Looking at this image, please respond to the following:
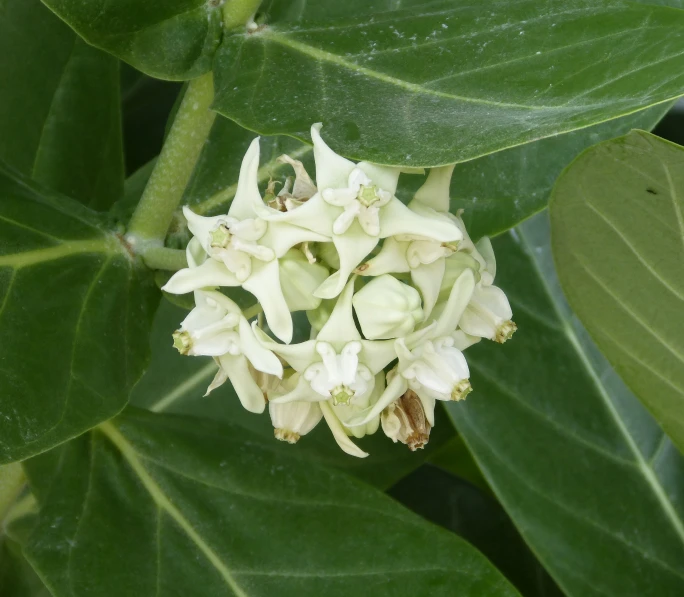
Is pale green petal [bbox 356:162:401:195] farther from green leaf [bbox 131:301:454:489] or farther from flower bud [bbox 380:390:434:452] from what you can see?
green leaf [bbox 131:301:454:489]

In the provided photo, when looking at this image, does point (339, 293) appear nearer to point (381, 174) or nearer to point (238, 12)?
point (381, 174)

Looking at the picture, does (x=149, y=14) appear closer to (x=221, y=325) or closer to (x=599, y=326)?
(x=221, y=325)

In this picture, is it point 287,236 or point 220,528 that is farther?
point 220,528

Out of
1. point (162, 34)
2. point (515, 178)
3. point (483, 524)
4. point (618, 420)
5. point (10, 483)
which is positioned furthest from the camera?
point (483, 524)

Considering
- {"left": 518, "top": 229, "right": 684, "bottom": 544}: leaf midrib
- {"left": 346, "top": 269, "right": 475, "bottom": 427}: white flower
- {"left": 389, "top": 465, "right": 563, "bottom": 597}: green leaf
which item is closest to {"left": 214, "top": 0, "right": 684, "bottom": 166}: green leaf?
{"left": 346, "top": 269, "right": 475, "bottom": 427}: white flower

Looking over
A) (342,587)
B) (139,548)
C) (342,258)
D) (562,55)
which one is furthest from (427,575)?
(562,55)

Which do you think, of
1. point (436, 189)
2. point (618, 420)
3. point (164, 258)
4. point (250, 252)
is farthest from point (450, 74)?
point (618, 420)
